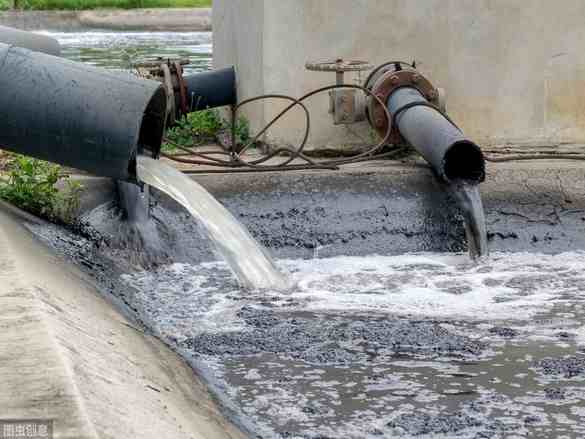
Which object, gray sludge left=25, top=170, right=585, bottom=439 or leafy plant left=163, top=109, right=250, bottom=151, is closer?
gray sludge left=25, top=170, right=585, bottom=439

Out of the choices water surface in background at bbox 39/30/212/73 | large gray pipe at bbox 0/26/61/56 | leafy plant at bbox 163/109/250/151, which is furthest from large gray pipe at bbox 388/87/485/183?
water surface in background at bbox 39/30/212/73

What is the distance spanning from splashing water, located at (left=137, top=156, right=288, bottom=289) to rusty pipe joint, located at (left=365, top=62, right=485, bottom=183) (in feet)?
4.66

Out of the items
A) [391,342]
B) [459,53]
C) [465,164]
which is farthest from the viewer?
[459,53]

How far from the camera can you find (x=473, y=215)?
745cm

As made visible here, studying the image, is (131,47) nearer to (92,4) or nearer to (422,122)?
(92,4)

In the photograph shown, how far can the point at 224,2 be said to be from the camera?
9.93 m

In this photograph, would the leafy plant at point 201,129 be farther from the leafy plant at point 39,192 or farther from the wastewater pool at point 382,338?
the wastewater pool at point 382,338

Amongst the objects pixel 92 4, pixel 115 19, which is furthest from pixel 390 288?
pixel 92 4

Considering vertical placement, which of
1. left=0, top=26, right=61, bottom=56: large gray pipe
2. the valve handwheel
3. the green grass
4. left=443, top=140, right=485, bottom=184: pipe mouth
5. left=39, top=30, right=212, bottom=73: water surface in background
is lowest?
left=443, top=140, right=485, bottom=184: pipe mouth

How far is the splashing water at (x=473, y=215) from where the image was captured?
24.3 ft

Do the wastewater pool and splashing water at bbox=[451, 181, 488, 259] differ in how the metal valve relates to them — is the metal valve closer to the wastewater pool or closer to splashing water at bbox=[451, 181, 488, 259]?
splashing water at bbox=[451, 181, 488, 259]

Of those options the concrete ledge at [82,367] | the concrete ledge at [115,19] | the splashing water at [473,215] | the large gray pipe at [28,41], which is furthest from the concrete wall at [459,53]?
the concrete ledge at [115,19]

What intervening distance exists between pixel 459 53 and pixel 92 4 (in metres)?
25.0

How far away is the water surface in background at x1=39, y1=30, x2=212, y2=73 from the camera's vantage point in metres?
18.0
